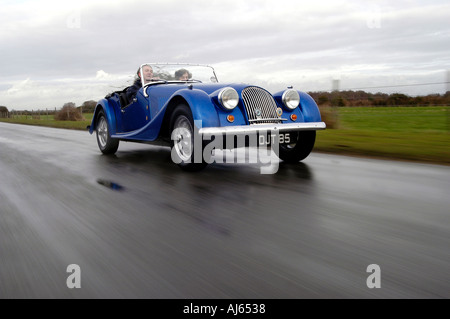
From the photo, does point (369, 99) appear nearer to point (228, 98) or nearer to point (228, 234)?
point (228, 98)

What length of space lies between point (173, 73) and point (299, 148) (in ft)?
9.67

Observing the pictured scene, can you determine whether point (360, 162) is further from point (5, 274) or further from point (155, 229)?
point (5, 274)

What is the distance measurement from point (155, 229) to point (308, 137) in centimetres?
418

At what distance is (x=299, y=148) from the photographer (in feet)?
23.5

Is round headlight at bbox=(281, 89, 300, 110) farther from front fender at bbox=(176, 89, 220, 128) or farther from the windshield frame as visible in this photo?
the windshield frame

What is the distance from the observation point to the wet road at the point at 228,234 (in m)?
2.34

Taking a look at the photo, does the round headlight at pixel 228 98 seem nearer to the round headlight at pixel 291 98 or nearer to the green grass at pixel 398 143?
the round headlight at pixel 291 98

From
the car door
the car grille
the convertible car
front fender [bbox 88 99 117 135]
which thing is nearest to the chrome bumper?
the convertible car

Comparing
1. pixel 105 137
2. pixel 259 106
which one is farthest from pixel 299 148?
pixel 105 137

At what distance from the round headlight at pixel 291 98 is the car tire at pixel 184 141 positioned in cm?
158

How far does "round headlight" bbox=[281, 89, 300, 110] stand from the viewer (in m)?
6.80

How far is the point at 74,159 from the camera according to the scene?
26.7 feet
